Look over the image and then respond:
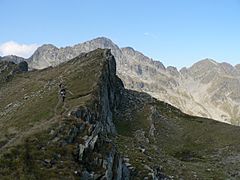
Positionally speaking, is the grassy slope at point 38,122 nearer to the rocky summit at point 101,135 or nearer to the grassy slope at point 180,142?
the rocky summit at point 101,135

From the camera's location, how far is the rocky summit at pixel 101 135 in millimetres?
33312

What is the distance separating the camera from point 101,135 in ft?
131

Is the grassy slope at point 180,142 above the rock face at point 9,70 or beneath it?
beneath

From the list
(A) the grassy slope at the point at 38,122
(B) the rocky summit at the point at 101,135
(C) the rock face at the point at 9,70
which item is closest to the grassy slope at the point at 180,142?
(B) the rocky summit at the point at 101,135

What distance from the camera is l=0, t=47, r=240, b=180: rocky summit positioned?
3331cm

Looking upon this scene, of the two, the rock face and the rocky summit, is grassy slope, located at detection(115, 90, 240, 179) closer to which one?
the rocky summit

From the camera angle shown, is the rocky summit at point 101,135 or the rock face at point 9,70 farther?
the rock face at point 9,70

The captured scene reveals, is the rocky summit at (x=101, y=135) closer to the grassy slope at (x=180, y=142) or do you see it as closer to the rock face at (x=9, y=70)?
the grassy slope at (x=180, y=142)

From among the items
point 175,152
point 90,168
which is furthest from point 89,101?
point 90,168

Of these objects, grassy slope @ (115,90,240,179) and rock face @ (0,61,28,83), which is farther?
rock face @ (0,61,28,83)

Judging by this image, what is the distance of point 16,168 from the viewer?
30.6 m

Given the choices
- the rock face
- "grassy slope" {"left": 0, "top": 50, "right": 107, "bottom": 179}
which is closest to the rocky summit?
"grassy slope" {"left": 0, "top": 50, "right": 107, "bottom": 179}

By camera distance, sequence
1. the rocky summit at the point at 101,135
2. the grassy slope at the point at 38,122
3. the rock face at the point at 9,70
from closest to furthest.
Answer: the grassy slope at the point at 38,122
the rocky summit at the point at 101,135
the rock face at the point at 9,70

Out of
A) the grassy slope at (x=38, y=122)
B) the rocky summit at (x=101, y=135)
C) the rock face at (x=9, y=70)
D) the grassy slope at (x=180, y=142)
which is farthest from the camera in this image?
the rock face at (x=9, y=70)
